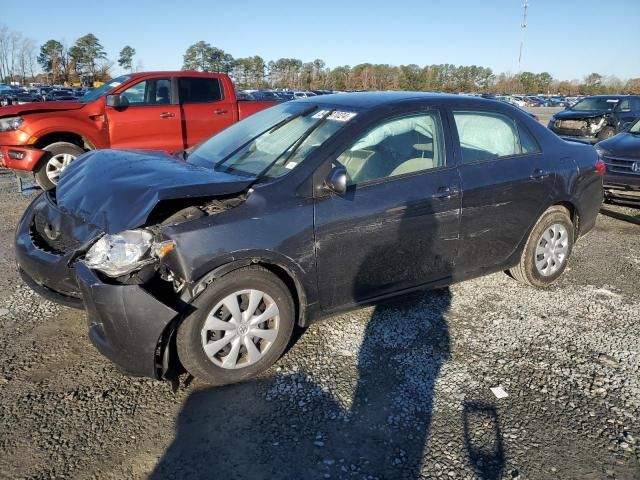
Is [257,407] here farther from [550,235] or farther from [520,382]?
[550,235]

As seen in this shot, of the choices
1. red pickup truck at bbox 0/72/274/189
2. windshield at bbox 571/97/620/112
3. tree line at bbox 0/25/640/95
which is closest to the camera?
red pickup truck at bbox 0/72/274/189

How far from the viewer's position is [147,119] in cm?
783

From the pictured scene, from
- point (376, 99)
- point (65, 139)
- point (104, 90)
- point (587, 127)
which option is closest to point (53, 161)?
point (65, 139)

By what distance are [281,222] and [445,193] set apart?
1327 mm

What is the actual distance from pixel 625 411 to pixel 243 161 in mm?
2882

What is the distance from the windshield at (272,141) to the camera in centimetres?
328

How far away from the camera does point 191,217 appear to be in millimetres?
2791

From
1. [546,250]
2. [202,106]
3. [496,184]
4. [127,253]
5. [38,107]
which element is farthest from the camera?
[202,106]

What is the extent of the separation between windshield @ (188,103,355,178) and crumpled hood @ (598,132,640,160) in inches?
224

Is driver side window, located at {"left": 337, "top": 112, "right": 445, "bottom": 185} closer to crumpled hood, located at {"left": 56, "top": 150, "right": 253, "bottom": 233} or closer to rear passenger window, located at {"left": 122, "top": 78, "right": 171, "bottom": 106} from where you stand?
crumpled hood, located at {"left": 56, "top": 150, "right": 253, "bottom": 233}

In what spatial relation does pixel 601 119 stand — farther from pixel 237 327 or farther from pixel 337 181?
pixel 237 327

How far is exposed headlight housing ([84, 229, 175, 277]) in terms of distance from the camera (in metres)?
2.66

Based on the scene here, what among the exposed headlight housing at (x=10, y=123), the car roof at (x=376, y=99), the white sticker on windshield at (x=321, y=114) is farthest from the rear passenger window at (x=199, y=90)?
the white sticker on windshield at (x=321, y=114)

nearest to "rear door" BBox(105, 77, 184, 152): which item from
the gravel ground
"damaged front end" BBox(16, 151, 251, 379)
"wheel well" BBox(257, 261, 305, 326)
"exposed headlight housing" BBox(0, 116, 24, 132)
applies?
"exposed headlight housing" BBox(0, 116, 24, 132)
